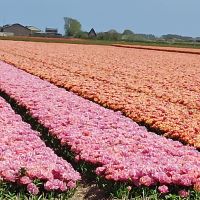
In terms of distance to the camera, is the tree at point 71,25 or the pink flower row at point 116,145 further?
the tree at point 71,25

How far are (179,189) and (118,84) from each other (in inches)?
A: 617

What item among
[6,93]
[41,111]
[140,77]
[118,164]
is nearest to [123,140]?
[118,164]

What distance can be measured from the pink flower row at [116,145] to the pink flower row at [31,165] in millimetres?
513

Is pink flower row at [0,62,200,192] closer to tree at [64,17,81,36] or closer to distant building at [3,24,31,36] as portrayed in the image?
tree at [64,17,81,36]

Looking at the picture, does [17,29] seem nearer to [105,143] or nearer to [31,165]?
[105,143]

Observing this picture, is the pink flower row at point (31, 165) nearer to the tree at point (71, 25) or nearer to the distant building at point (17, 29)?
the tree at point (71, 25)

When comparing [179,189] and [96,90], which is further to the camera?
[96,90]

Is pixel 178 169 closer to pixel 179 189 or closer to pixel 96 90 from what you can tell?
pixel 179 189

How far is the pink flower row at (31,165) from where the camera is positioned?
24.5 ft

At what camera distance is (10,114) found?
40.9 feet

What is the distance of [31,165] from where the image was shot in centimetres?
785

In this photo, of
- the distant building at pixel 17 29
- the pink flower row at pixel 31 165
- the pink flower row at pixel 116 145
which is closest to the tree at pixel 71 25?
the distant building at pixel 17 29

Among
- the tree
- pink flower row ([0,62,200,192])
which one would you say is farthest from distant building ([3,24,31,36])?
pink flower row ([0,62,200,192])

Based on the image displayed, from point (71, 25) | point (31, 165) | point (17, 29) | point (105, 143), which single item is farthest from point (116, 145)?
point (17, 29)
